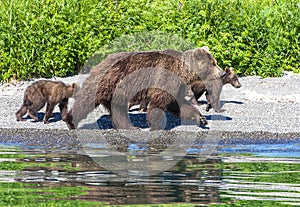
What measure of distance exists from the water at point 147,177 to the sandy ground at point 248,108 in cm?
211

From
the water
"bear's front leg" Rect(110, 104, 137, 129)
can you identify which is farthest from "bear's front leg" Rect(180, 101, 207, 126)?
the water

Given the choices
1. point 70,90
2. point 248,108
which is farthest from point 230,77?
point 70,90

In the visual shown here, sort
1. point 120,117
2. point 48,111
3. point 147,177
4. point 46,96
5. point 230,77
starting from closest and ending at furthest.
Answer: point 147,177, point 120,117, point 48,111, point 46,96, point 230,77

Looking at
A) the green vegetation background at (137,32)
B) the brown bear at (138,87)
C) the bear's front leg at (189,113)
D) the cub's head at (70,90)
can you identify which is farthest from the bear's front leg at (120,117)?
the green vegetation background at (137,32)

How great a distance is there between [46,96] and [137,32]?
4231mm

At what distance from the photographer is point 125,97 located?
46.1 ft

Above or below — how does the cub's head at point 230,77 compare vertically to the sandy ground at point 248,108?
above

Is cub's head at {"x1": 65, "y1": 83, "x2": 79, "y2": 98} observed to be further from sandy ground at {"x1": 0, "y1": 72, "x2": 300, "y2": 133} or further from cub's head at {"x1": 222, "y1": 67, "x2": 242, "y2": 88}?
cub's head at {"x1": 222, "y1": 67, "x2": 242, "y2": 88}

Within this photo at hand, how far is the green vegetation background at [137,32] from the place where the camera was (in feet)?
59.3

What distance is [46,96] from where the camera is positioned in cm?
1487

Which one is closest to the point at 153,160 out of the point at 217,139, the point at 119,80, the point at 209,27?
the point at 217,139

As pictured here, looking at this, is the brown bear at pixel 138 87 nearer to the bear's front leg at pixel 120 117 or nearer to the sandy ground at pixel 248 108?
the bear's front leg at pixel 120 117

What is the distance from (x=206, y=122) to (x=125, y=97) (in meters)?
1.43

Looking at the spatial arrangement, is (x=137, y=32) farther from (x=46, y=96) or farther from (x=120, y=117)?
(x=120, y=117)
